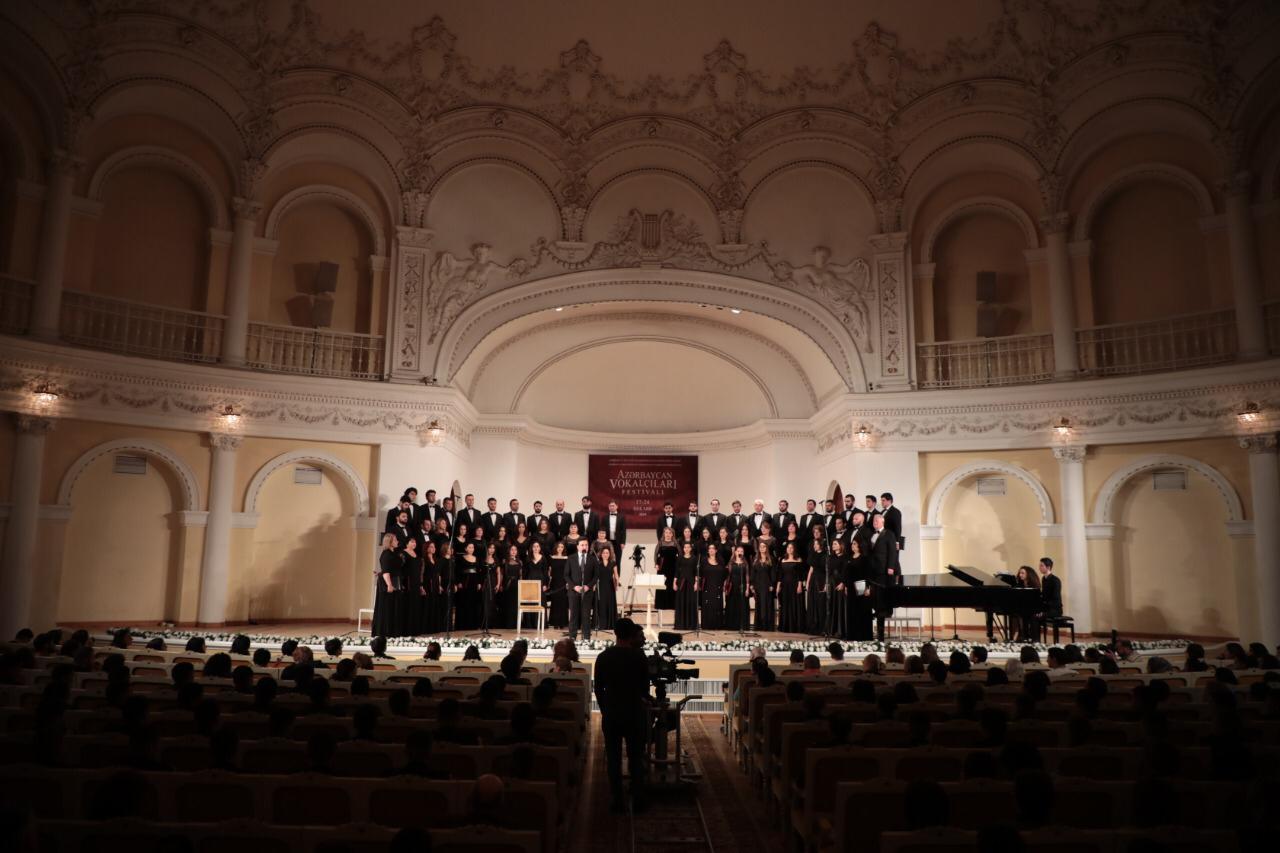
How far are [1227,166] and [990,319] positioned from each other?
4402 mm

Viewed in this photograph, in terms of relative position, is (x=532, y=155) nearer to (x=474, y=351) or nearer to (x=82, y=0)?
(x=474, y=351)

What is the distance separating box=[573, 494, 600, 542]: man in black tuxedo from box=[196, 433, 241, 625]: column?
6.03 metres

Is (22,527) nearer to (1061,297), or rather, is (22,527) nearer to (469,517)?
(469,517)

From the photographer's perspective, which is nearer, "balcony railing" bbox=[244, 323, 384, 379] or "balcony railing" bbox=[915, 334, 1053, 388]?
"balcony railing" bbox=[244, 323, 384, 379]

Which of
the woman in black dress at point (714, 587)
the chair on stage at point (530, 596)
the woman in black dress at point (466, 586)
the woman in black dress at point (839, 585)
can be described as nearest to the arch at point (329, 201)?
the woman in black dress at point (466, 586)

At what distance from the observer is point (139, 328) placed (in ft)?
49.9

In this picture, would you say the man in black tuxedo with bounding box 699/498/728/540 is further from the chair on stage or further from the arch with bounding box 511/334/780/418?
the arch with bounding box 511/334/780/418

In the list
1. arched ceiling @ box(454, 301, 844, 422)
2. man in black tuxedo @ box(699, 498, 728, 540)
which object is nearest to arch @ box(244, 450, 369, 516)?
arched ceiling @ box(454, 301, 844, 422)

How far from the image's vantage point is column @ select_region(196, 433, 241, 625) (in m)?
15.1

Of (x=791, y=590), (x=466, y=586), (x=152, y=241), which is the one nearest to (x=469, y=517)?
(x=466, y=586)

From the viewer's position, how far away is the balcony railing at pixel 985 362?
16.5 m

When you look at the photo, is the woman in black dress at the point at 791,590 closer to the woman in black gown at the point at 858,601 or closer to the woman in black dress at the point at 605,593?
the woman in black gown at the point at 858,601

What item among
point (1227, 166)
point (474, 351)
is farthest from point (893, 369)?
point (474, 351)

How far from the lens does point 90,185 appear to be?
1493cm
